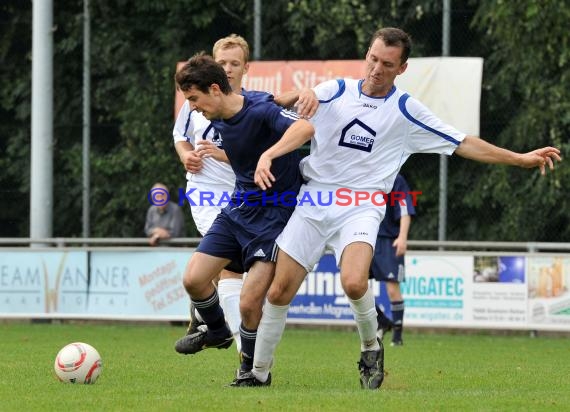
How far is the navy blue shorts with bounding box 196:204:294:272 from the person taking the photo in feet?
26.6

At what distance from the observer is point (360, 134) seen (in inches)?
322

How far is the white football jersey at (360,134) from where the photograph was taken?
322 inches

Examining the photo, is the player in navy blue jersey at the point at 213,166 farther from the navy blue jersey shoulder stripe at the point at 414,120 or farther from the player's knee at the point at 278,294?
the navy blue jersey shoulder stripe at the point at 414,120

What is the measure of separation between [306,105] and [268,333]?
4.62ft

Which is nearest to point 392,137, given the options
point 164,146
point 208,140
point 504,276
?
point 208,140

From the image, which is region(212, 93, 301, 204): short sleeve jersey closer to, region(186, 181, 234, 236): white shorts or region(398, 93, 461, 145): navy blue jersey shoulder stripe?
region(398, 93, 461, 145): navy blue jersey shoulder stripe

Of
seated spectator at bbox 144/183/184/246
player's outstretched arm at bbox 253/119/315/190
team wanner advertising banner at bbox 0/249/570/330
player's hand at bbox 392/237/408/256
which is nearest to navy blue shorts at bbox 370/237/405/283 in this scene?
player's hand at bbox 392/237/408/256

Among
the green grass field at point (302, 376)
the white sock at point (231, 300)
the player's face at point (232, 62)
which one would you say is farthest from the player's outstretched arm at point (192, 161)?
the green grass field at point (302, 376)

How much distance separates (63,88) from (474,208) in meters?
6.04

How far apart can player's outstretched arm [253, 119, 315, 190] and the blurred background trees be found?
8.43 metres

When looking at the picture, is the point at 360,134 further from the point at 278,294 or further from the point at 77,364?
the point at 77,364

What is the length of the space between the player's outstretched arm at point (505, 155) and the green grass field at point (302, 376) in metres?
1.41

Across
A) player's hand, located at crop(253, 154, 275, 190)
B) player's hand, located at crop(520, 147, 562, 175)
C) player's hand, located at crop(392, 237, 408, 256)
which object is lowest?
player's hand, located at crop(392, 237, 408, 256)

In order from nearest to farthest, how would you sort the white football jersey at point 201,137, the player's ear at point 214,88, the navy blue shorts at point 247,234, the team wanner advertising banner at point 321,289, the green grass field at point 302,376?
the green grass field at point 302,376
the player's ear at point 214,88
the navy blue shorts at point 247,234
the white football jersey at point 201,137
the team wanner advertising banner at point 321,289
